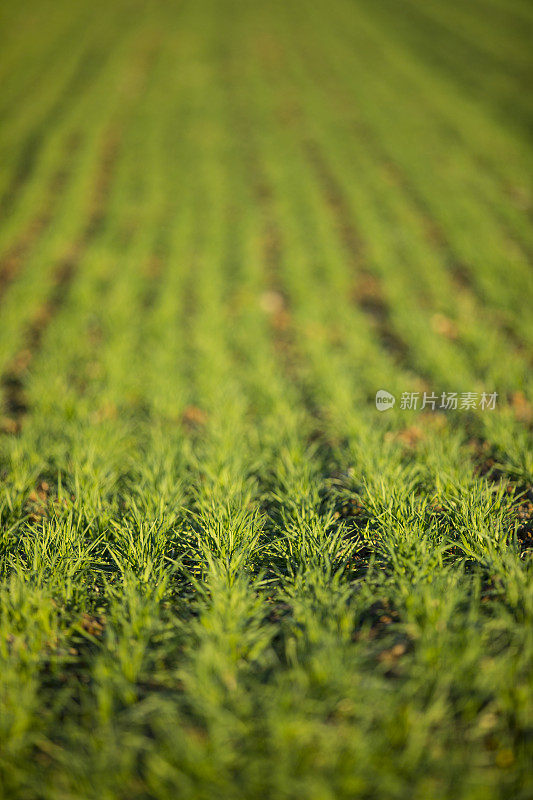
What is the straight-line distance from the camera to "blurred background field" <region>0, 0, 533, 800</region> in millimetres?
1054

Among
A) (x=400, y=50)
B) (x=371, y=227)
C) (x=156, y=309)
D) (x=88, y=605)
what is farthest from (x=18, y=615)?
(x=400, y=50)

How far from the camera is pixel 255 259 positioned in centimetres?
505

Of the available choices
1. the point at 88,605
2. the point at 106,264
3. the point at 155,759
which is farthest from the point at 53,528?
the point at 106,264

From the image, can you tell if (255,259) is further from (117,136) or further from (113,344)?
(117,136)

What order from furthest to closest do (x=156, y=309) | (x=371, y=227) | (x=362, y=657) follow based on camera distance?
(x=371, y=227)
(x=156, y=309)
(x=362, y=657)

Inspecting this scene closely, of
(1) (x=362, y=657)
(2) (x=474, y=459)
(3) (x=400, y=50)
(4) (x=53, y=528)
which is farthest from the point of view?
(3) (x=400, y=50)

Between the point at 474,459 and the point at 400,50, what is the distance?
1542 centimetres

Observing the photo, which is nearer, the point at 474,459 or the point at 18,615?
the point at 18,615

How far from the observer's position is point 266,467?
224 cm

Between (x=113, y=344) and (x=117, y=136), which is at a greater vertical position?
(x=117, y=136)

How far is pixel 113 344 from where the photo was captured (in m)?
3.45

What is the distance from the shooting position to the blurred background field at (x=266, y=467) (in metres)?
1.05

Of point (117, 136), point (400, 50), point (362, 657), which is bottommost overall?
point (362, 657)

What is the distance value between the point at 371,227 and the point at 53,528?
228 inches
